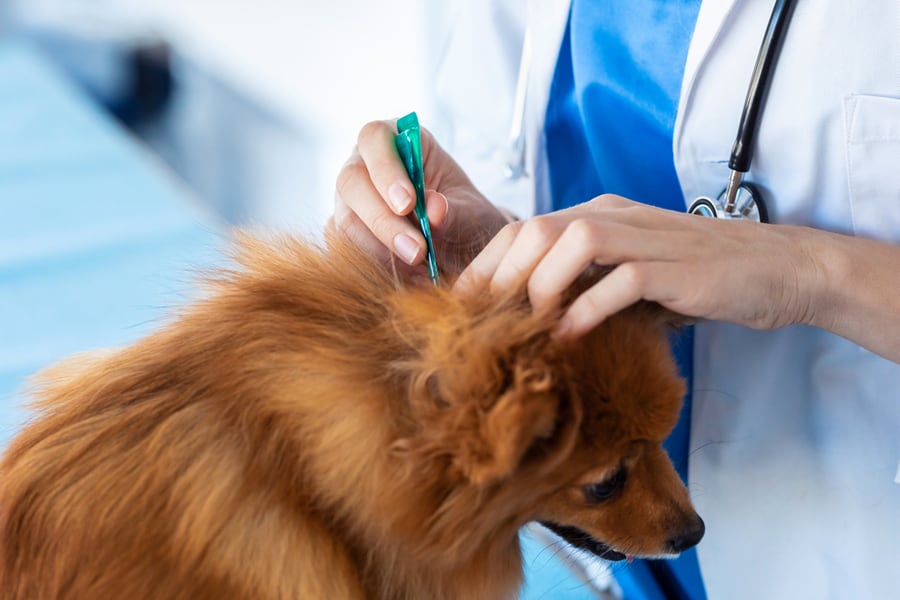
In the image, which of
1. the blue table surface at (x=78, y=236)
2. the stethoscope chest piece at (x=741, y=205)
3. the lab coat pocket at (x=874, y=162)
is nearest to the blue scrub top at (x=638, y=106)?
the stethoscope chest piece at (x=741, y=205)

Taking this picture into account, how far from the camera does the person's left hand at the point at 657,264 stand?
74cm

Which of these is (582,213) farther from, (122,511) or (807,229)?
(122,511)

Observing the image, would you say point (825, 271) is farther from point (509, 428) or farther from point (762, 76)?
point (509, 428)

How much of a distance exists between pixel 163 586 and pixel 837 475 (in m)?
0.75

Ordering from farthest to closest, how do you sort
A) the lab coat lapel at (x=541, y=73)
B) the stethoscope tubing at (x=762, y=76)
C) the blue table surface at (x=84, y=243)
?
the blue table surface at (x=84, y=243) → the lab coat lapel at (x=541, y=73) → the stethoscope tubing at (x=762, y=76)

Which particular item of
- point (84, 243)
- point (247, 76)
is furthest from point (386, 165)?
point (247, 76)

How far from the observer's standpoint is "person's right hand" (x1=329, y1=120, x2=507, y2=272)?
95cm

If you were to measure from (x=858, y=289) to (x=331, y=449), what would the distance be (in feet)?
1.73

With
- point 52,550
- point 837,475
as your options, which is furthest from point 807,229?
point 52,550

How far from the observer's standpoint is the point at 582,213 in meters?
0.80

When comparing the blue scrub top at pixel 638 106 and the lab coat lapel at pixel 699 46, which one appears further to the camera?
the blue scrub top at pixel 638 106

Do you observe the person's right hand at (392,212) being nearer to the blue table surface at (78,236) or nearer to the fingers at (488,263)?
the fingers at (488,263)

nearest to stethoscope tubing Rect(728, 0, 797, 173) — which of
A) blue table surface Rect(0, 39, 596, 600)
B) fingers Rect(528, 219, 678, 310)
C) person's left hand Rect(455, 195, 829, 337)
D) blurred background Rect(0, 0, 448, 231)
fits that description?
person's left hand Rect(455, 195, 829, 337)

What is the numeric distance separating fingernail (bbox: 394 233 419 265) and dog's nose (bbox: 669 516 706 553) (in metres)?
0.39
